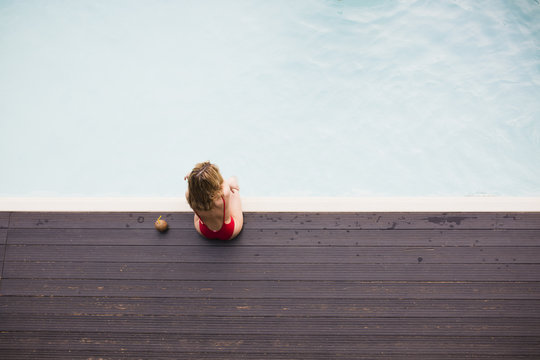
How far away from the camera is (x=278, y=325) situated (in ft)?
5.69

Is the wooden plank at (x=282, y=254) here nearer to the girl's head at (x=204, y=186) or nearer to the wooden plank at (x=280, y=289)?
the wooden plank at (x=280, y=289)

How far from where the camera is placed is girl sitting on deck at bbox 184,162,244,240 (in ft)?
4.29

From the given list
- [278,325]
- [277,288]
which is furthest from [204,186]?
[278,325]

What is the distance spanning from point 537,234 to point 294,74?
2822mm

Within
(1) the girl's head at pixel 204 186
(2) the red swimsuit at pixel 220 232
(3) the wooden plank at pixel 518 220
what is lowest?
(2) the red swimsuit at pixel 220 232

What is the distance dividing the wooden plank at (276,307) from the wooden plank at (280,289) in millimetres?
30

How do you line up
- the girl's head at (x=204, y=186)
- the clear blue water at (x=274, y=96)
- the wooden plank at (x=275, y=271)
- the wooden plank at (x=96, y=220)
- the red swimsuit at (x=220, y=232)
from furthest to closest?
the clear blue water at (x=274, y=96)
the wooden plank at (x=96, y=220)
the wooden plank at (x=275, y=271)
the red swimsuit at (x=220, y=232)
the girl's head at (x=204, y=186)

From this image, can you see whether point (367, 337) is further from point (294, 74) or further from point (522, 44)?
point (522, 44)

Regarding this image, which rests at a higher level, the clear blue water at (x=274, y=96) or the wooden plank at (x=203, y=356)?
the clear blue water at (x=274, y=96)

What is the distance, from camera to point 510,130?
3.20 m

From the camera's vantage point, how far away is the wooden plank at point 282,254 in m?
1.80

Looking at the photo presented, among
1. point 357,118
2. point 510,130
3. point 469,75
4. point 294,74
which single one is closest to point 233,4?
point 294,74


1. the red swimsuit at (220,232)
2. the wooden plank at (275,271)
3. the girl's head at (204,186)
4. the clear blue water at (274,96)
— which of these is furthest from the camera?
the clear blue water at (274,96)

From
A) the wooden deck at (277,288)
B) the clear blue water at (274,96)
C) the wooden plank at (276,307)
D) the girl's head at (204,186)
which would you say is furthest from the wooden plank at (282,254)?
the clear blue water at (274,96)
